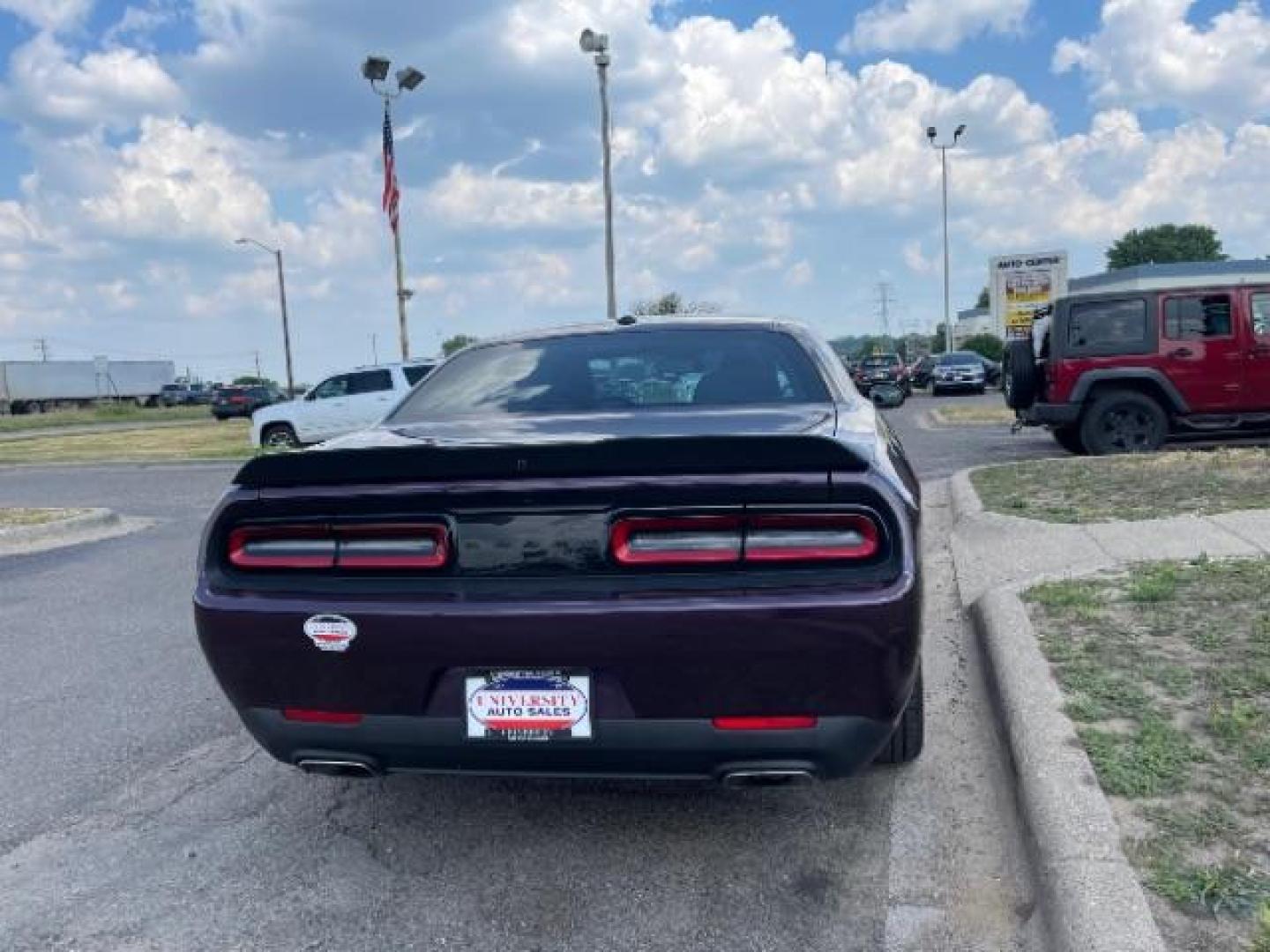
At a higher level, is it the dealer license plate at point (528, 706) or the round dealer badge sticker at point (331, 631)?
the round dealer badge sticker at point (331, 631)

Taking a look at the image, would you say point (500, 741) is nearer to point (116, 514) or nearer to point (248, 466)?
point (248, 466)

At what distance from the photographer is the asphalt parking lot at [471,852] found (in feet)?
8.90

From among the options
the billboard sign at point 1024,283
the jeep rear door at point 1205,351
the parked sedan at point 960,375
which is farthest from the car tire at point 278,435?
the billboard sign at point 1024,283

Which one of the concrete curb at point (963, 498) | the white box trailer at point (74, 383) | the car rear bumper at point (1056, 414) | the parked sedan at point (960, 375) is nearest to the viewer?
the concrete curb at point (963, 498)

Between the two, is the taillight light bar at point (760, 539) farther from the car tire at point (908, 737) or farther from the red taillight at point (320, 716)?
the car tire at point (908, 737)

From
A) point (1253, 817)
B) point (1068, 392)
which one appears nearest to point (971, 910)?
point (1253, 817)

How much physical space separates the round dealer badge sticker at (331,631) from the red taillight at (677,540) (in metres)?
0.73

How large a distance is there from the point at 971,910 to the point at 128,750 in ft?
10.5

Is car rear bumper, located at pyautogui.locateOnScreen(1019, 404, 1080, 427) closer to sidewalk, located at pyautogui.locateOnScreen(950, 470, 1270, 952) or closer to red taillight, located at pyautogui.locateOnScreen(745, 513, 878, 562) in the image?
sidewalk, located at pyautogui.locateOnScreen(950, 470, 1270, 952)

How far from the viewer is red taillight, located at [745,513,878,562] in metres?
2.57

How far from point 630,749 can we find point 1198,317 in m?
10.7

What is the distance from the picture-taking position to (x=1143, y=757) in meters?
3.12

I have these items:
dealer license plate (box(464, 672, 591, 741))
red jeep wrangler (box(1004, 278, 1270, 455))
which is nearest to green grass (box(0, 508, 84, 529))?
dealer license plate (box(464, 672, 591, 741))

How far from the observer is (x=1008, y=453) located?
13.8m
